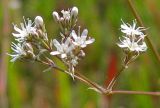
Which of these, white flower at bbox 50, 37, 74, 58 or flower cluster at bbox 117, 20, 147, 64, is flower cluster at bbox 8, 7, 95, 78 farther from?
flower cluster at bbox 117, 20, 147, 64

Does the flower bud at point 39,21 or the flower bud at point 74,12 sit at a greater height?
the flower bud at point 39,21

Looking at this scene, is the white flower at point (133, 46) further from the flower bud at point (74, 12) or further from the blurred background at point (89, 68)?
the blurred background at point (89, 68)

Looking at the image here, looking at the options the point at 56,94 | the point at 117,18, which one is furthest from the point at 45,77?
the point at 117,18

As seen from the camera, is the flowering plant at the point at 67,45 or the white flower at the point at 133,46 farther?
the white flower at the point at 133,46

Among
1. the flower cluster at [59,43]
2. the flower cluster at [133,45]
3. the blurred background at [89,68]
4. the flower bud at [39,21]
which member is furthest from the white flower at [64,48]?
the blurred background at [89,68]

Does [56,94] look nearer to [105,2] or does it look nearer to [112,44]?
[112,44]

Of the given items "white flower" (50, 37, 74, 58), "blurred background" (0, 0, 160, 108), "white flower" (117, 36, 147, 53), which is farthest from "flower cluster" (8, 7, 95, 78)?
"blurred background" (0, 0, 160, 108)

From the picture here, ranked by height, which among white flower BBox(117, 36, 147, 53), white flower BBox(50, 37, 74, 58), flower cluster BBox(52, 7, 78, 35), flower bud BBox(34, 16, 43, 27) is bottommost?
white flower BBox(117, 36, 147, 53)
